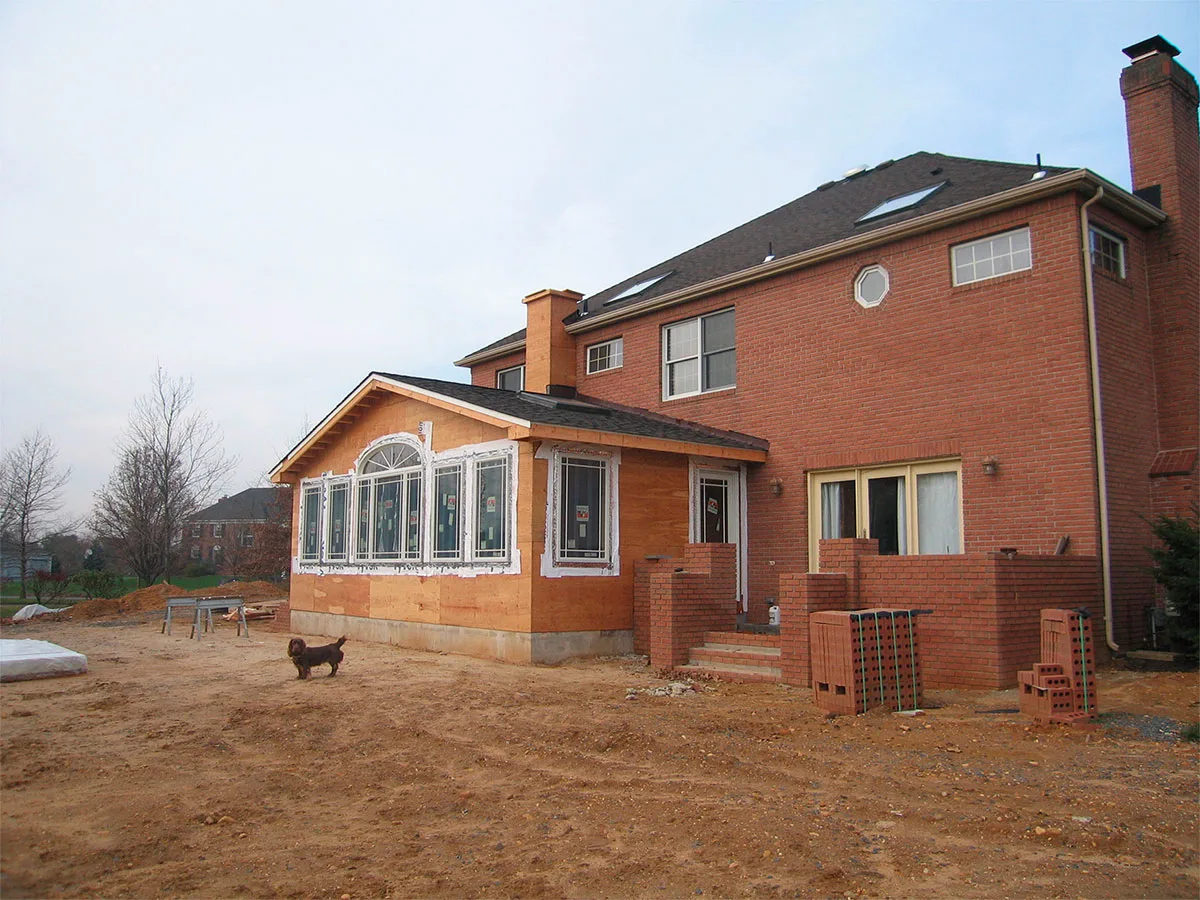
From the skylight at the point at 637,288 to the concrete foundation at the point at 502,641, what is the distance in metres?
7.37

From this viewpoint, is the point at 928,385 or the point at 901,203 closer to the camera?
the point at 928,385

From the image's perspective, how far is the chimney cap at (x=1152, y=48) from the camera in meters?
12.1

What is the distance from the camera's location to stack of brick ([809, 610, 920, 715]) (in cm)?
800

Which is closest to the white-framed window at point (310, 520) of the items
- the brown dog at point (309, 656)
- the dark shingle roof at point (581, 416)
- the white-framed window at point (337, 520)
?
the white-framed window at point (337, 520)

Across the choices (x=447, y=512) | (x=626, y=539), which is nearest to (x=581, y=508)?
(x=626, y=539)

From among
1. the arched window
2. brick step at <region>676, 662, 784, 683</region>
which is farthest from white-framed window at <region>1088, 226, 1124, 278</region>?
the arched window

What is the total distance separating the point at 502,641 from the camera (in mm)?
12180

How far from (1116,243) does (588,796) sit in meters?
10.3

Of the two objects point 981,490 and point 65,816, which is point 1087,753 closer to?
point 981,490

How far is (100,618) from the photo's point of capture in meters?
23.3

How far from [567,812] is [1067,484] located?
8.04m

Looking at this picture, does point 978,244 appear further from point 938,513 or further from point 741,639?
point 741,639

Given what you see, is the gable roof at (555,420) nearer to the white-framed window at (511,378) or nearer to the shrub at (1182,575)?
the white-framed window at (511,378)

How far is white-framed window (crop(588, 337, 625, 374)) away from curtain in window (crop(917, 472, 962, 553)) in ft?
22.0
